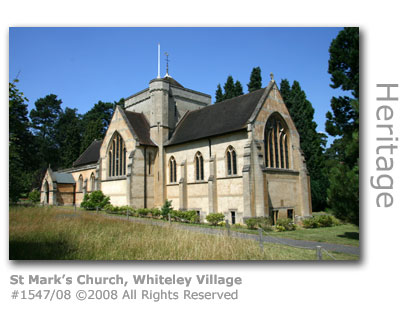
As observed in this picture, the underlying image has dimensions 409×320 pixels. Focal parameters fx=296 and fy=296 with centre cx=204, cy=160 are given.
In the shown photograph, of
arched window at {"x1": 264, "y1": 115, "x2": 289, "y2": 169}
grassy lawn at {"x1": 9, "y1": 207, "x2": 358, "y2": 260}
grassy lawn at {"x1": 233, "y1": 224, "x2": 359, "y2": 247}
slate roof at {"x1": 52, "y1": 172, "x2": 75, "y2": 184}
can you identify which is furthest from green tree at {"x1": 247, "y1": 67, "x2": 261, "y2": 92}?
grassy lawn at {"x1": 9, "y1": 207, "x2": 358, "y2": 260}

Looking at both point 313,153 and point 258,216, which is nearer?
point 258,216

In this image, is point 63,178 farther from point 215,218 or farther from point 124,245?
point 124,245

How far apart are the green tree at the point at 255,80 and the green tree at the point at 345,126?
25581 millimetres

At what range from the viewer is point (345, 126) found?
34.1 ft

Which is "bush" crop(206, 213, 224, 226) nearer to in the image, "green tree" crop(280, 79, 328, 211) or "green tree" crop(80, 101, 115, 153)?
"green tree" crop(280, 79, 328, 211)

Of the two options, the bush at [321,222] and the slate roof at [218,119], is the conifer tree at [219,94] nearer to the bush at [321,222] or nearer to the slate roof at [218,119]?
the slate roof at [218,119]

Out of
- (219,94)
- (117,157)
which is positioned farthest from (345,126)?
(219,94)

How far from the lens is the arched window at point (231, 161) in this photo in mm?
21172
